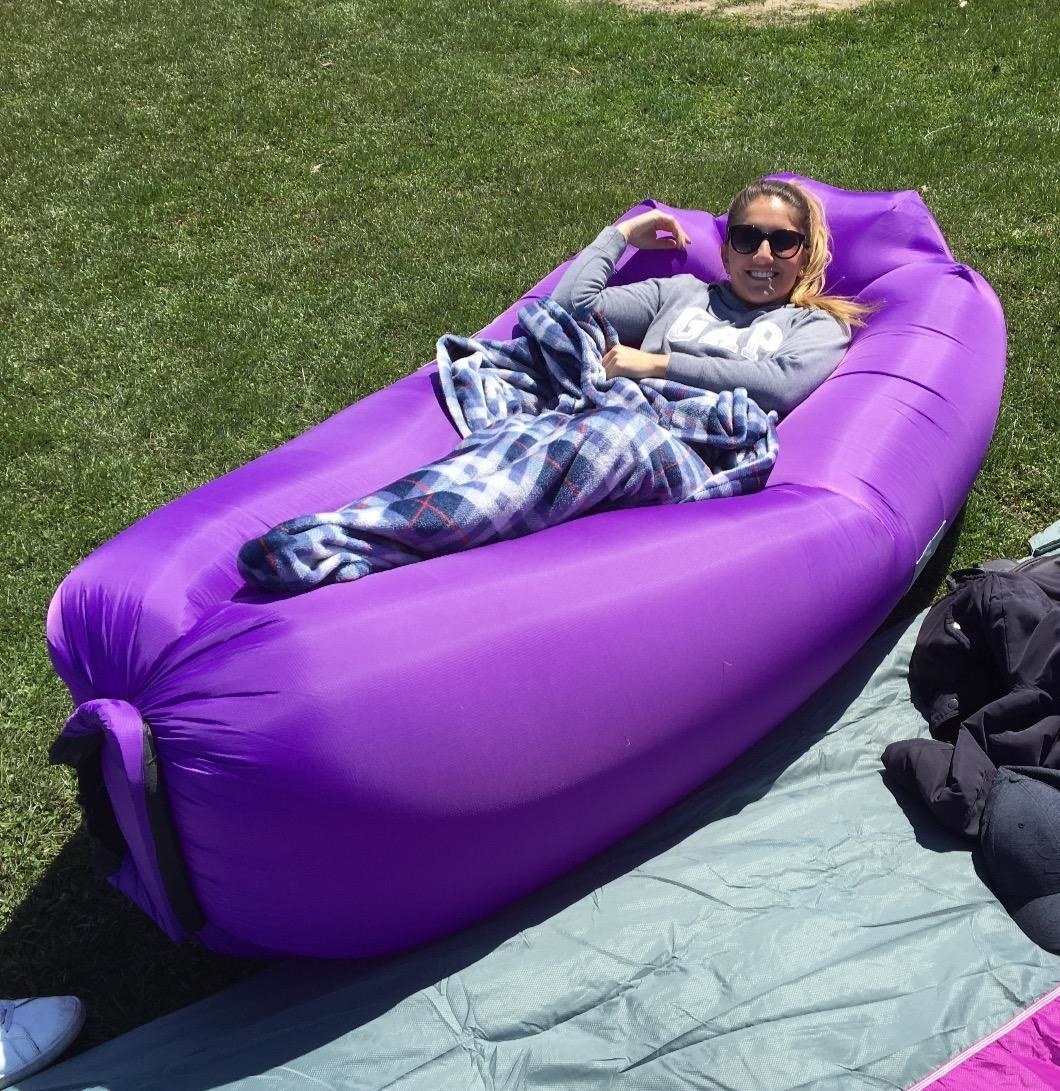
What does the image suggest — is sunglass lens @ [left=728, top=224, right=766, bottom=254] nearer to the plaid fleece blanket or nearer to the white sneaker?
the plaid fleece blanket

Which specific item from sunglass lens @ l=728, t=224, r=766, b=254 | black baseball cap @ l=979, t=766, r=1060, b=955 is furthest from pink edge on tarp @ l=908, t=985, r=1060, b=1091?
sunglass lens @ l=728, t=224, r=766, b=254

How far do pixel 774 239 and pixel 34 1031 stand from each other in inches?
109

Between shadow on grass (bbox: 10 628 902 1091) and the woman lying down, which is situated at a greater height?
the woman lying down

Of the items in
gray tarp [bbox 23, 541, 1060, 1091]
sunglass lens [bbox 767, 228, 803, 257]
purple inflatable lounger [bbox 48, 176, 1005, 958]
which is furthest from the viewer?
sunglass lens [bbox 767, 228, 803, 257]

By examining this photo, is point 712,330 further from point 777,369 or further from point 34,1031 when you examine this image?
point 34,1031

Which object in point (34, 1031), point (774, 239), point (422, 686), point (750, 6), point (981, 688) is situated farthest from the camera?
point (750, 6)

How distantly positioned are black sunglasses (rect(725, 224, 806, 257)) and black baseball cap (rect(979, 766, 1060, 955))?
1.69 meters

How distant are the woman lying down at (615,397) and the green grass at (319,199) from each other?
1015 mm

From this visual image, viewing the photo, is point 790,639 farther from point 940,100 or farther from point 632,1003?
point 940,100

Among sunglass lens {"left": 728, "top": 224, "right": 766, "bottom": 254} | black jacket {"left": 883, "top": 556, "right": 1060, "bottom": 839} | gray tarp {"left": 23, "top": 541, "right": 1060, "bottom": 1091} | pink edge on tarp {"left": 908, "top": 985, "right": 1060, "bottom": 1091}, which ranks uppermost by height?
sunglass lens {"left": 728, "top": 224, "right": 766, "bottom": 254}

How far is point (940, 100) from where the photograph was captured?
20.2ft

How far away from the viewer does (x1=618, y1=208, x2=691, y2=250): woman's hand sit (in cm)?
357

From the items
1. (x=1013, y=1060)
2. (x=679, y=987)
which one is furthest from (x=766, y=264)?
(x=1013, y=1060)

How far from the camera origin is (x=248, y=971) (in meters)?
2.43
